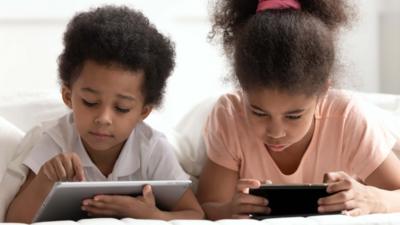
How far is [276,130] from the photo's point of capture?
5.12ft

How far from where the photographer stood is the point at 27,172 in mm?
1652

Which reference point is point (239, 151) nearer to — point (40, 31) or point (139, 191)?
point (139, 191)

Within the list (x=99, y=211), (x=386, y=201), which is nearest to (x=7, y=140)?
(x=99, y=211)

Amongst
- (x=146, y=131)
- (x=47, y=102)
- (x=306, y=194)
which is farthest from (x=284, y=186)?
(x=47, y=102)

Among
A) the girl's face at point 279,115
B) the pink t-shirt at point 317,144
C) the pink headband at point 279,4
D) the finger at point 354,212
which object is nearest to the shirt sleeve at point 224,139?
the pink t-shirt at point 317,144

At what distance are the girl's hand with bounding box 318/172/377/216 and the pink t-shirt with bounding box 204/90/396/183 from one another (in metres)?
0.18

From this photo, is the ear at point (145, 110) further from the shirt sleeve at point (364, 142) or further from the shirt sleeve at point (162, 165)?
the shirt sleeve at point (364, 142)

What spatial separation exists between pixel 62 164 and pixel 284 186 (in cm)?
39

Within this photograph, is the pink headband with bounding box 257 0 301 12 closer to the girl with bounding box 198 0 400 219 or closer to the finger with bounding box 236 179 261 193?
the girl with bounding box 198 0 400 219

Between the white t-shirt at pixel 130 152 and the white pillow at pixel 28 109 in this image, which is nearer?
the white t-shirt at pixel 130 152

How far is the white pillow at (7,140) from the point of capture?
65.3 inches

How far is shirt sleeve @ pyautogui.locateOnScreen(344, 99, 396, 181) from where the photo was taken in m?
1.68

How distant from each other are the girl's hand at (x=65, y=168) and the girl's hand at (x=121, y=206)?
7cm

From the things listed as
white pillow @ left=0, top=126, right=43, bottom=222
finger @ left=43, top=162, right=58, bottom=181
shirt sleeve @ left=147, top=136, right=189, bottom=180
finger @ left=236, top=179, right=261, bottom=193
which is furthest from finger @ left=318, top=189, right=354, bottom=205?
white pillow @ left=0, top=126, right=43, bottom=222
